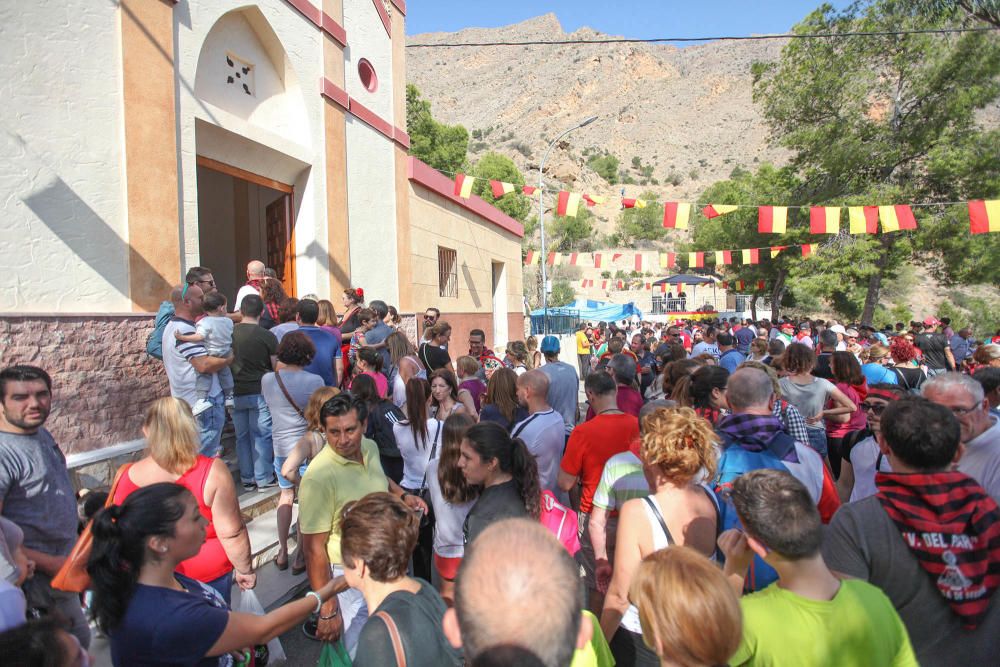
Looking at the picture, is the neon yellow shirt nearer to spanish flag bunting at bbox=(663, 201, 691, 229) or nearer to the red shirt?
the red shirt

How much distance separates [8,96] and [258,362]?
2.76 m

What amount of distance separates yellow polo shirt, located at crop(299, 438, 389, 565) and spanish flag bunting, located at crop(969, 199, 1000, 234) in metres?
13.3

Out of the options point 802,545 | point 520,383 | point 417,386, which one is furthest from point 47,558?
point 802,545

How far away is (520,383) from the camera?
397 cm

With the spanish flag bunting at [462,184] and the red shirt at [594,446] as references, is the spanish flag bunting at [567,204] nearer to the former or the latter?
the spanish flag bunting at [462,184]

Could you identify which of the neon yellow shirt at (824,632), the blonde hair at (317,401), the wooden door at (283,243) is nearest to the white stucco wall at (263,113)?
the wooden door at (283,243)

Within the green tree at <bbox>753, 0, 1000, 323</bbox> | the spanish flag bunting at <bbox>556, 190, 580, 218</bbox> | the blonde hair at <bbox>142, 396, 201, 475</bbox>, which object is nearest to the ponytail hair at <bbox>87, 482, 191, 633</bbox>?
the blonde hair at <bbox>142, 396, 201, 475</bbox>

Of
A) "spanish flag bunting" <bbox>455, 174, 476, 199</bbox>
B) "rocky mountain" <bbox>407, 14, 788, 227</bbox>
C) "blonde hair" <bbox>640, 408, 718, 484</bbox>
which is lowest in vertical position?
"blonde hair" <bbox>640, 408, 718, 484</bbox>

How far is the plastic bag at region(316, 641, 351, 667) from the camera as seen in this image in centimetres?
199

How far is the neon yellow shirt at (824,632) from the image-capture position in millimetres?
1602

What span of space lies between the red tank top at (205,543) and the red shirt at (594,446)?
1.85m

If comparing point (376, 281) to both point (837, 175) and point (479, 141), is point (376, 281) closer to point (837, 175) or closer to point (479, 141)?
point (837, 175)

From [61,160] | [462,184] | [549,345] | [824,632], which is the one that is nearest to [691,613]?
[824,632]

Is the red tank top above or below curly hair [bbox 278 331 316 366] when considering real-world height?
below
